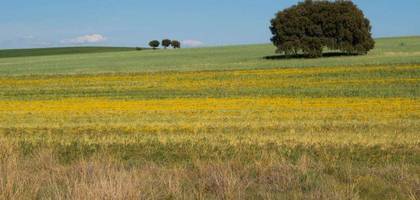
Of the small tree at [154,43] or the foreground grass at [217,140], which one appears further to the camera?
the small tree at [154,43]

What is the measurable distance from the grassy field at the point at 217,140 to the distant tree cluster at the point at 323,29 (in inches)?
907

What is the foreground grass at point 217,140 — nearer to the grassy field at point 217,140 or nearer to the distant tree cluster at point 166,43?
the grassy field at point 217,140

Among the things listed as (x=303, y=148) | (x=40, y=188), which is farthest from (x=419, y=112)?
(x=40, y=188)

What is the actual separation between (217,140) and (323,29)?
1788 inches

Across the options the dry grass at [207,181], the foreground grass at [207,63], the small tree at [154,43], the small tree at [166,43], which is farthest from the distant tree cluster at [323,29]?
the small tree at [154,43]

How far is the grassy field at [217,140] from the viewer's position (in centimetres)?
742

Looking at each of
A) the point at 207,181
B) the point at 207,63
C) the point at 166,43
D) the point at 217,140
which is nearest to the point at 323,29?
the point at 207,63

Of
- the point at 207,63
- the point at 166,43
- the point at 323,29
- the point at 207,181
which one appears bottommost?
the point at 207,63

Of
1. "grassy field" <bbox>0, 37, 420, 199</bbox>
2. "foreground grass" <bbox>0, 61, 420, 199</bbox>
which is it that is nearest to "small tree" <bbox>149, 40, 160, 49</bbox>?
"grassy field" <bbox>0, 37, 420, 199</bbox>

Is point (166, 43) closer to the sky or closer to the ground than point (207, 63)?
closer to the sky

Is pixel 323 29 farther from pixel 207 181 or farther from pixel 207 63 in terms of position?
pixel 207 181

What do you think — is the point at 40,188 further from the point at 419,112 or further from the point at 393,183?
the point at 419,112

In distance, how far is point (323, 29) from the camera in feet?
183

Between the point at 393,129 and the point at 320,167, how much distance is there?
20.1 feet
